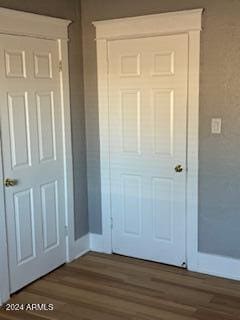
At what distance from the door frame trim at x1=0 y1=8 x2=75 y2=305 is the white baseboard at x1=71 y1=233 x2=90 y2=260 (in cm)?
4

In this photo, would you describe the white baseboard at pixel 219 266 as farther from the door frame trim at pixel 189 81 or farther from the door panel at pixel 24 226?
the door panel at pixel 24 226

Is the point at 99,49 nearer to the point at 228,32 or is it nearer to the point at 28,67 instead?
the point at 28,67

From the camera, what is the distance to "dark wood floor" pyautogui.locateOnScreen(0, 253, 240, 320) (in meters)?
3.24

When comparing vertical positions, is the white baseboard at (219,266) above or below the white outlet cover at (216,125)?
below

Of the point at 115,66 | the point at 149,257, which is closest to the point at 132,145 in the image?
the point at 115,66

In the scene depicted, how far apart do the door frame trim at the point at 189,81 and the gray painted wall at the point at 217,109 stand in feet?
0.17

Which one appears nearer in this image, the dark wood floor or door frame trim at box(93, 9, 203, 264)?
the dark wood floor

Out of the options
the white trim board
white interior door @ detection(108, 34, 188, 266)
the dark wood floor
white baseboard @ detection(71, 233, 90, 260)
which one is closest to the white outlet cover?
white interior door @ detection(108, 34, 188, 266)

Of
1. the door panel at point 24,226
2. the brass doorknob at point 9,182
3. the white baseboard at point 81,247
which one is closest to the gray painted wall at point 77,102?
the white baseboard at point 81,247

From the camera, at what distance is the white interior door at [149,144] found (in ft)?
12.4

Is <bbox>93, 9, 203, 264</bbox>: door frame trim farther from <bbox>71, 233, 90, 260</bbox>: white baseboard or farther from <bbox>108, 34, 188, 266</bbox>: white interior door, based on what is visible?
<bbox>71, 233, 90, 260</bbox>: white baseboard

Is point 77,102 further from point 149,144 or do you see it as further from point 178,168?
point 178,168

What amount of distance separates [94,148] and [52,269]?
3.87 feet

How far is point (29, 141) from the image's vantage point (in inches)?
141
